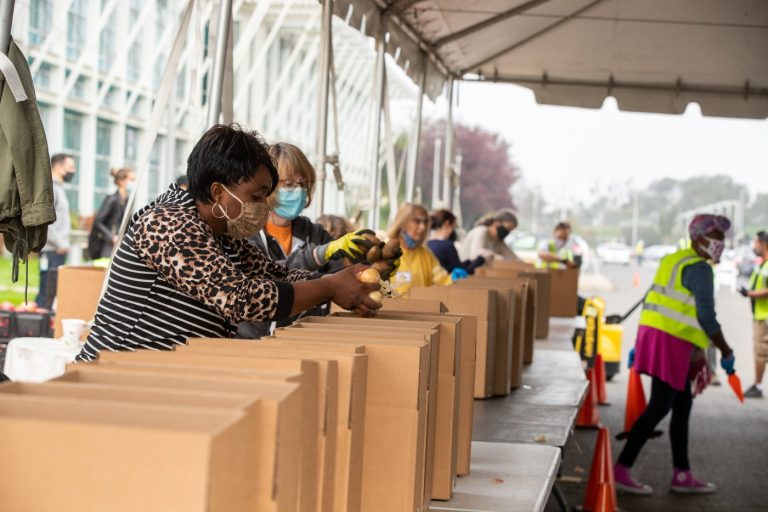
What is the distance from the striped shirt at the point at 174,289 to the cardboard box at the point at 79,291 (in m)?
2.23

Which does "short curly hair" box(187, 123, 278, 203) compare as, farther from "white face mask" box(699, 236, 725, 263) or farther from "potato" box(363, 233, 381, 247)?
"white face mask" box(699, 236, 725, 263)

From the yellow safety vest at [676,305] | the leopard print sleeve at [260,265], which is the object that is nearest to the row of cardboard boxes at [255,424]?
the leopard print sleeve at [260,265]

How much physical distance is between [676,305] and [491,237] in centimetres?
461

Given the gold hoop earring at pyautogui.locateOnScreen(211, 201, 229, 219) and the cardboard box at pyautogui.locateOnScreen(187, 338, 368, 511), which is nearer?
the cardboard box at pyautogui.locateOnScreen(187, 338, 368, 511)

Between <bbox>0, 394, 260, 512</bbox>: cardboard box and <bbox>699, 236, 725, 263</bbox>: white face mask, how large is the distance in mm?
5172

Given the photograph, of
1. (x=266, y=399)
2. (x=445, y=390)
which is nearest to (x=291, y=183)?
(x=445, y=390)

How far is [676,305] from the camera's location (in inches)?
234

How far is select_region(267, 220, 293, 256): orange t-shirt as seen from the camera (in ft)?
13.3

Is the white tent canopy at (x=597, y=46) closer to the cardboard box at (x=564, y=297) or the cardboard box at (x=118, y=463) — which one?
the cardboard box at (x=564, y=297)

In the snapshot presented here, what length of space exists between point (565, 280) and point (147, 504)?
765 centimetres

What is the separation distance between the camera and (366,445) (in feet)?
6.22

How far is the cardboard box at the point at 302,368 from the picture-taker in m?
1.44

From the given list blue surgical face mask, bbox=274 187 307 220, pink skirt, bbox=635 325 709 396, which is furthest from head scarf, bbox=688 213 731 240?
blue surgical face mask, bbox=274 187 307 220

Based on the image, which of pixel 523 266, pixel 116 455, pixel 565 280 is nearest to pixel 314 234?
pixel 116 455
